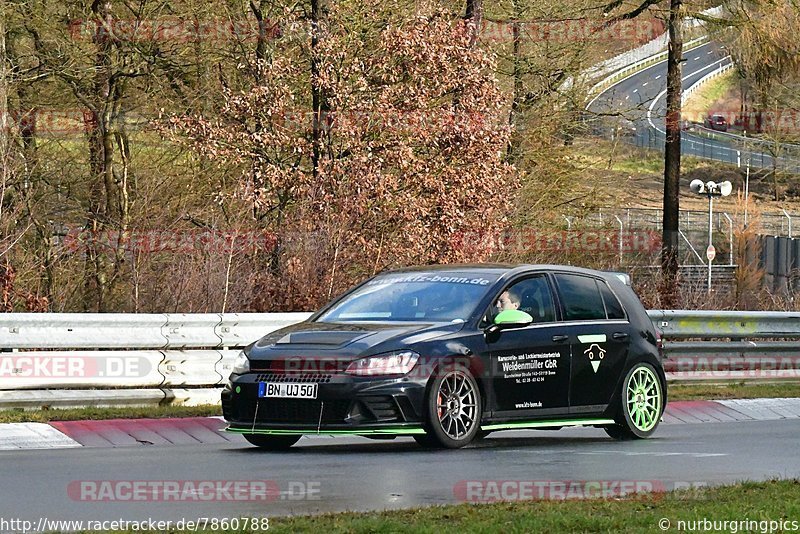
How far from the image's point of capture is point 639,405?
13508 mm

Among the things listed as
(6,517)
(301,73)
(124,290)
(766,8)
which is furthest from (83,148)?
(6,517)

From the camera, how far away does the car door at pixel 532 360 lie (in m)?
12.2

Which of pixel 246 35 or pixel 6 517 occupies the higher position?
pixel 246 35

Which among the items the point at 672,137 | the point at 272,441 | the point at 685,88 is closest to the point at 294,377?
the point at 272,441

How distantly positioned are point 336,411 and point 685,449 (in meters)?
2.92

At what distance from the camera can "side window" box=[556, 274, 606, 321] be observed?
13188 mm

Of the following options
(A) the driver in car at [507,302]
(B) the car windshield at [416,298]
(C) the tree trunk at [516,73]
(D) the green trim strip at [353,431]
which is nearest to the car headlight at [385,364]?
(D) the green trim strip at [353,431]

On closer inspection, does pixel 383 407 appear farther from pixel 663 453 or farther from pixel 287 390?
pixel 663 453

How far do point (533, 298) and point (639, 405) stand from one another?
1.48 metres

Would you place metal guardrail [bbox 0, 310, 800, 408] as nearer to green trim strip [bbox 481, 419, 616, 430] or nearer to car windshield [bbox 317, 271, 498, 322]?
car windshield [bbox 317, 271, 498, 322]

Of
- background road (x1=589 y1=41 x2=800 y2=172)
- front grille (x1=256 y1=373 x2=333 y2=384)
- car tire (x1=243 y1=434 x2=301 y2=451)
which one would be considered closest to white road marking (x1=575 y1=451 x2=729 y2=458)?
front grille (x1=256 y1=373 x2=333 y2=384)

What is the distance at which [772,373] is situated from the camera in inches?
810

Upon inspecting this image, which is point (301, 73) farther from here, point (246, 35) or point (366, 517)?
point (366, 517)

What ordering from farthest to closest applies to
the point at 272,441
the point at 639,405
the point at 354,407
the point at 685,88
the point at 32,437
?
1. the point at 685,88
2. the point at 639,405
3. the point at 32,437
4. the point at 272,441
5. the point at 354,407
